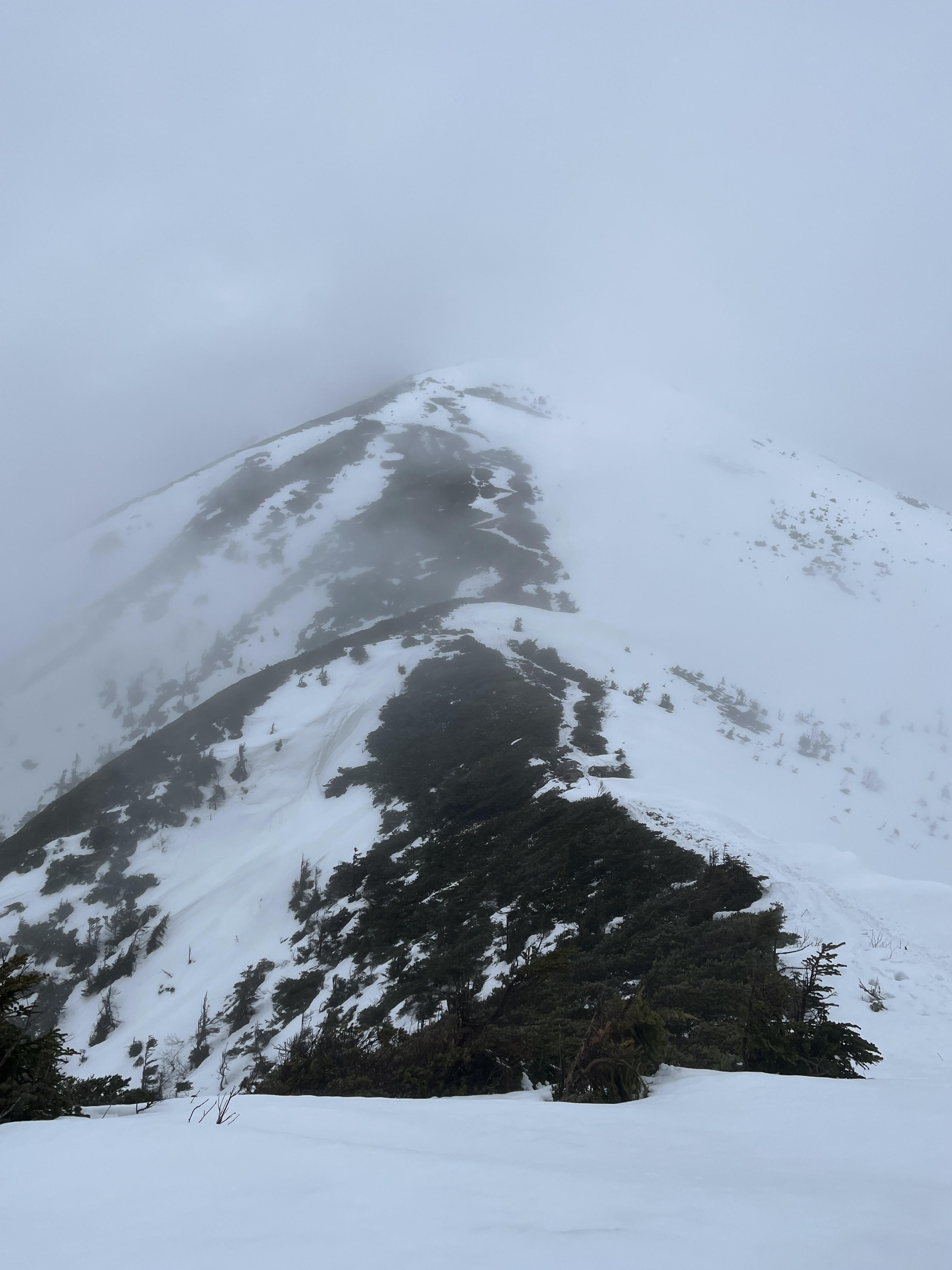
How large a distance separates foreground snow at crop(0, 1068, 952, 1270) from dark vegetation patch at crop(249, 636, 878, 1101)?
7.09ft

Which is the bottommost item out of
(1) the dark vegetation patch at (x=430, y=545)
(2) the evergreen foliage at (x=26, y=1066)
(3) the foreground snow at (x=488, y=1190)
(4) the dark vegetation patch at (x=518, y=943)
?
(4) the dark vegetation patch at (x=518, y=943)

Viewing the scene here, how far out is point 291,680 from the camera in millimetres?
40562

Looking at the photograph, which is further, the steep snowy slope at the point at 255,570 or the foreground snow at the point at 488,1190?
the steep snowy slope at the point at 255,570

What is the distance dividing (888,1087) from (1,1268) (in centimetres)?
650

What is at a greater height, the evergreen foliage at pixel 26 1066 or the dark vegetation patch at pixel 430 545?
the dark vegetation patch at pixel 430 545

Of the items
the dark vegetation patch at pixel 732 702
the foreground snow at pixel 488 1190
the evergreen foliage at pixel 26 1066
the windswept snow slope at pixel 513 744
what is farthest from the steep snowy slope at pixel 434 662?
the evergreen foliage at pixel 26 1066

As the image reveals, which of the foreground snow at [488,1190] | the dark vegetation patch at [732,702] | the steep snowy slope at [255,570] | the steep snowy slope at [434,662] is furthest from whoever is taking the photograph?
the steep snowy slope at [255,570]

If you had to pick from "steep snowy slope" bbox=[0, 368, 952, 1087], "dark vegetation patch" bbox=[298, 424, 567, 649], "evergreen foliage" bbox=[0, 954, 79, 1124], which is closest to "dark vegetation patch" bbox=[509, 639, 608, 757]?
"steep snowy slope" bbox=[0, 368, 952, 1087]

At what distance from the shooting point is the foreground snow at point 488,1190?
2705 mm

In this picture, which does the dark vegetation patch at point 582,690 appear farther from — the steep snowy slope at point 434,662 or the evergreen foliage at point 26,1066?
the evergreen foliage at point 26,1066

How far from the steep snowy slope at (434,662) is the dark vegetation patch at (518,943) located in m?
0.66

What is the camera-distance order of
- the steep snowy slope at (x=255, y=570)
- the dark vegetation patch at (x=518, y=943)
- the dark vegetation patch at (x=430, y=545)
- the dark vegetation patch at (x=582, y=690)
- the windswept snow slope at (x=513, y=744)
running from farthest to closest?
the dark vegetation patch at (x=430, y=545)
the steep snowy slope at (x=255, y=570)
the dark vegetation patch at (x=582, y=690)
the dark vegetation patch at (x=518, y=943)
the windswept snow slope at (x=513, y=744)

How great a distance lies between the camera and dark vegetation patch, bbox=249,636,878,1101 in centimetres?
761

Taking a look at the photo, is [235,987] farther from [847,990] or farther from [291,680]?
[291,680]
